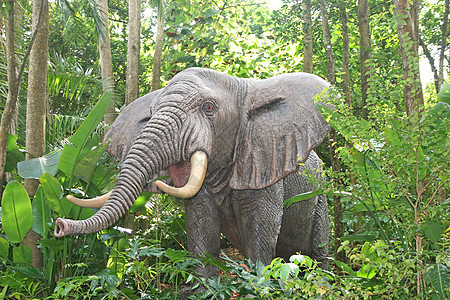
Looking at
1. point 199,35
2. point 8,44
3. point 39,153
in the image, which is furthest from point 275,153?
point 199,35

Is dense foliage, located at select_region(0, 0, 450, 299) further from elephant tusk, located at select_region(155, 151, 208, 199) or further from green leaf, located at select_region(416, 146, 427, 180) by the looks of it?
elephant tusk, located at select_region(155, 151, 208, 199)

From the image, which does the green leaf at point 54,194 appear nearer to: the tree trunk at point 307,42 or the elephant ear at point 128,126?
the elephant ear at point 128,126

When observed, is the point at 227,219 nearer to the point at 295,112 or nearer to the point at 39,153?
the point at 295,112

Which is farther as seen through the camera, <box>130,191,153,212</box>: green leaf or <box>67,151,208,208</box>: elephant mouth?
<box>130,191,153,212</box>: green leaf

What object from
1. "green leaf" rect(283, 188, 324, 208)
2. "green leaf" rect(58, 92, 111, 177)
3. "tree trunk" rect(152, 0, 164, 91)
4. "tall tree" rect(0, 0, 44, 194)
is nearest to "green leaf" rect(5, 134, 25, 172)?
"tall tree" rect(0, 0, 44, 194)

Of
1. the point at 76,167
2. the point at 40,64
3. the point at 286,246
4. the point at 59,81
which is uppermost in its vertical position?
the point at 59,81

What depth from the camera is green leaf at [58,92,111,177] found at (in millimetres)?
4016

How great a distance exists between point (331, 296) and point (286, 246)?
7.31 ft

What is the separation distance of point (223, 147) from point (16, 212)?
177 centimetres

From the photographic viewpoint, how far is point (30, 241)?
4164 mm

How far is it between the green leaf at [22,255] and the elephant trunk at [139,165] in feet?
3.90

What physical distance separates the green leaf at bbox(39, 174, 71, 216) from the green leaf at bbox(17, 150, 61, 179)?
0.57 ft

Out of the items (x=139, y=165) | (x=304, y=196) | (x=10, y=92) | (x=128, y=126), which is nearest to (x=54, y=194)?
(x=128, y=126)

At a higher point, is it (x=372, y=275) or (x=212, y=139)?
(x=212, y=139)
